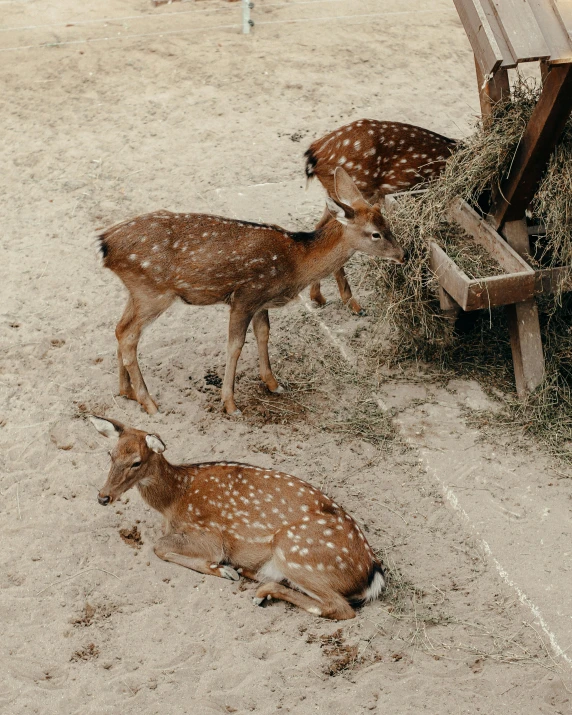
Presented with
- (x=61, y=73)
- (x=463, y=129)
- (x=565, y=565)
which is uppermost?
(x=61, y=73)

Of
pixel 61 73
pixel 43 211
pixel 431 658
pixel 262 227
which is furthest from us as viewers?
pixel 61 73

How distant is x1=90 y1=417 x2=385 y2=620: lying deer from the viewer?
490 centimetres

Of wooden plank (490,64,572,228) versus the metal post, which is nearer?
wooden plank (490,64,572,228)

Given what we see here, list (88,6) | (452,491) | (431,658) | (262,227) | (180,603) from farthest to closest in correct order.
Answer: (88,6), (262,227), (452,491), (180,603), (431,658)

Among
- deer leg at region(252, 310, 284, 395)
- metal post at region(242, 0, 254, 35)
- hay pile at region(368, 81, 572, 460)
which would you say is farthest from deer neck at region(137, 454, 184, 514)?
metal post at region(242, 0, 254, 35)

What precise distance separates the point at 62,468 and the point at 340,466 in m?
1.64

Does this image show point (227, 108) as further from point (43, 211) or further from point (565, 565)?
point (565, 565)

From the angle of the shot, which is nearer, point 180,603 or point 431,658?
point 431,658

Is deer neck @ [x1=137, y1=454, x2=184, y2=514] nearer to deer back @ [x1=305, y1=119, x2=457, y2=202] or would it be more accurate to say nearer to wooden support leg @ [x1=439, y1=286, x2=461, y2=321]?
wooden support leg @ [x1=439, y1=286, x2=461, y2=321]

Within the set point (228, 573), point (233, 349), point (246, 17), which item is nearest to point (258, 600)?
point (228, 573)

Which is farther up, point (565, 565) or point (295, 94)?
point (295, 94)

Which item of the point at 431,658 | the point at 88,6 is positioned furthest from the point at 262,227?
the point at 88,6

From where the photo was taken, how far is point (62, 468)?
5855mm

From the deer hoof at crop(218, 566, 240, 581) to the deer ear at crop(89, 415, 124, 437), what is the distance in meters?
0.89
